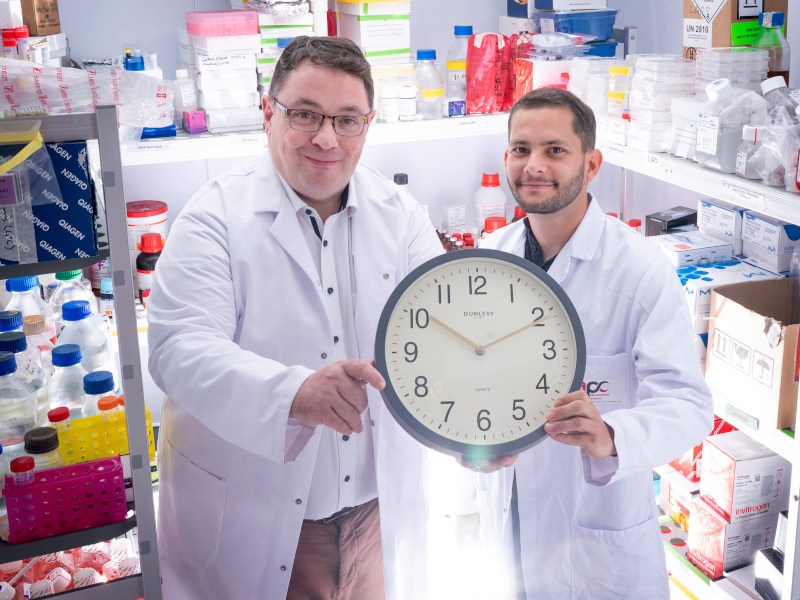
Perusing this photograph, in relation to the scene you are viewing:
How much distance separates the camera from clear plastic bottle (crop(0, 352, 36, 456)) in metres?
1.68

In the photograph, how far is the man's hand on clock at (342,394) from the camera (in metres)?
1.46

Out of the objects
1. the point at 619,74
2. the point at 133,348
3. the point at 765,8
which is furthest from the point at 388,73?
the point at 133,348

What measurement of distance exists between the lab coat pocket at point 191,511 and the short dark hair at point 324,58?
2.69 ft

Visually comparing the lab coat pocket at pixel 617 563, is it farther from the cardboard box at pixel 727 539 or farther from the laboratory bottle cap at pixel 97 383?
the laboratory bottle cap at pixel 97 383

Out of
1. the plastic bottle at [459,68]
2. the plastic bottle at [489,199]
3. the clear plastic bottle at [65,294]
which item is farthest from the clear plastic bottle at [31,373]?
the plastic bottle at [489,199]

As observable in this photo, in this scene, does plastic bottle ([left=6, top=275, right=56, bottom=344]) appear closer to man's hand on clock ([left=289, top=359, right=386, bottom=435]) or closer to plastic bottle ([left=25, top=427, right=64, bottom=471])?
plastic bottle ([left=25, top=427, right=64, bottom=471])

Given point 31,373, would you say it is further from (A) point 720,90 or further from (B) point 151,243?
(A) point 720,90

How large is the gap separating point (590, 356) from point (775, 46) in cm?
124

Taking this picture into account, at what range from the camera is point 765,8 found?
8.51 feet

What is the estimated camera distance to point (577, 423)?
1514 millimetres

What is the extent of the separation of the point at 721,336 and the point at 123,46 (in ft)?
7.56

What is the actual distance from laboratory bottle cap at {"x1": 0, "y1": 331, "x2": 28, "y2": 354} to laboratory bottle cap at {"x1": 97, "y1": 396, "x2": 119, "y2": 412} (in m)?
0.18

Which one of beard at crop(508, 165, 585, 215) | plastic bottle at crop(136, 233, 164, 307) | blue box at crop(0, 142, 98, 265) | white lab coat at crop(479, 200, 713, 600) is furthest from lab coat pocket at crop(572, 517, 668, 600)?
plastic bottle at crop(136, 233, 164, 307)

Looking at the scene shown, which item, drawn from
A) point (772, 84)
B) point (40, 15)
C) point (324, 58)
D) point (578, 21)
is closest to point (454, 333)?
point (324, 58)
